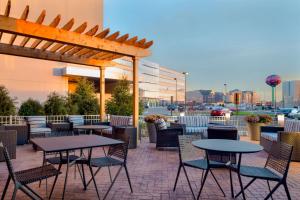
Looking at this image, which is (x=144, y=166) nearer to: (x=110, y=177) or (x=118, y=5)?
(x=110, y=177)

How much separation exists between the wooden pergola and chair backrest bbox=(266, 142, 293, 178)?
14.7 ft

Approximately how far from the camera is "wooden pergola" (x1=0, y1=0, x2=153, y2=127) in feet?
16.0

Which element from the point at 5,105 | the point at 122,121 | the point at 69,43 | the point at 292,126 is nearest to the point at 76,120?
the point at 122,121

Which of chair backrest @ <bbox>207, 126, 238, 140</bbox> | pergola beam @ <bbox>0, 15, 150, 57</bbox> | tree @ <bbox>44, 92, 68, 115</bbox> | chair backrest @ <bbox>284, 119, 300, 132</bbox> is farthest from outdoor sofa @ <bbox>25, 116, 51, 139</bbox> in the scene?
chair backrest @ <bbox>284, 119, 300, 132</bbox>

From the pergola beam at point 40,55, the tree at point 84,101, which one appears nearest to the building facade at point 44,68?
the tree at point 84,101

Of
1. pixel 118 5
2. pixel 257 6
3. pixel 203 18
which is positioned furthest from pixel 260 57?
pixel 118 5

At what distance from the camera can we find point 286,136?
551 cm

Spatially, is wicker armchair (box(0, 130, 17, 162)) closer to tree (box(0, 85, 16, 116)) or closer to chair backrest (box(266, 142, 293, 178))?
tree (box(0, 85, 16, 116))

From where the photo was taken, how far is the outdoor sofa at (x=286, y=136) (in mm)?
5461

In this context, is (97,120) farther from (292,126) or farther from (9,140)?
(292,126)

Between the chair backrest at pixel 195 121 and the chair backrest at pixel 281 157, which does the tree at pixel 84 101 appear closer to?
the chair backrest at pixel 195 121

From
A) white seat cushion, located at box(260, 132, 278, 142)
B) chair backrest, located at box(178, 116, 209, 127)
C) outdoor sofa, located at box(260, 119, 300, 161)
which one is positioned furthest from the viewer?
chair backrest, located at box(178, 116, 209, 127)

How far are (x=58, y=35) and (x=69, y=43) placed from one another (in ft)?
1.04

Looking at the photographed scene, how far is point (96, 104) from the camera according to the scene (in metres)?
12.2
